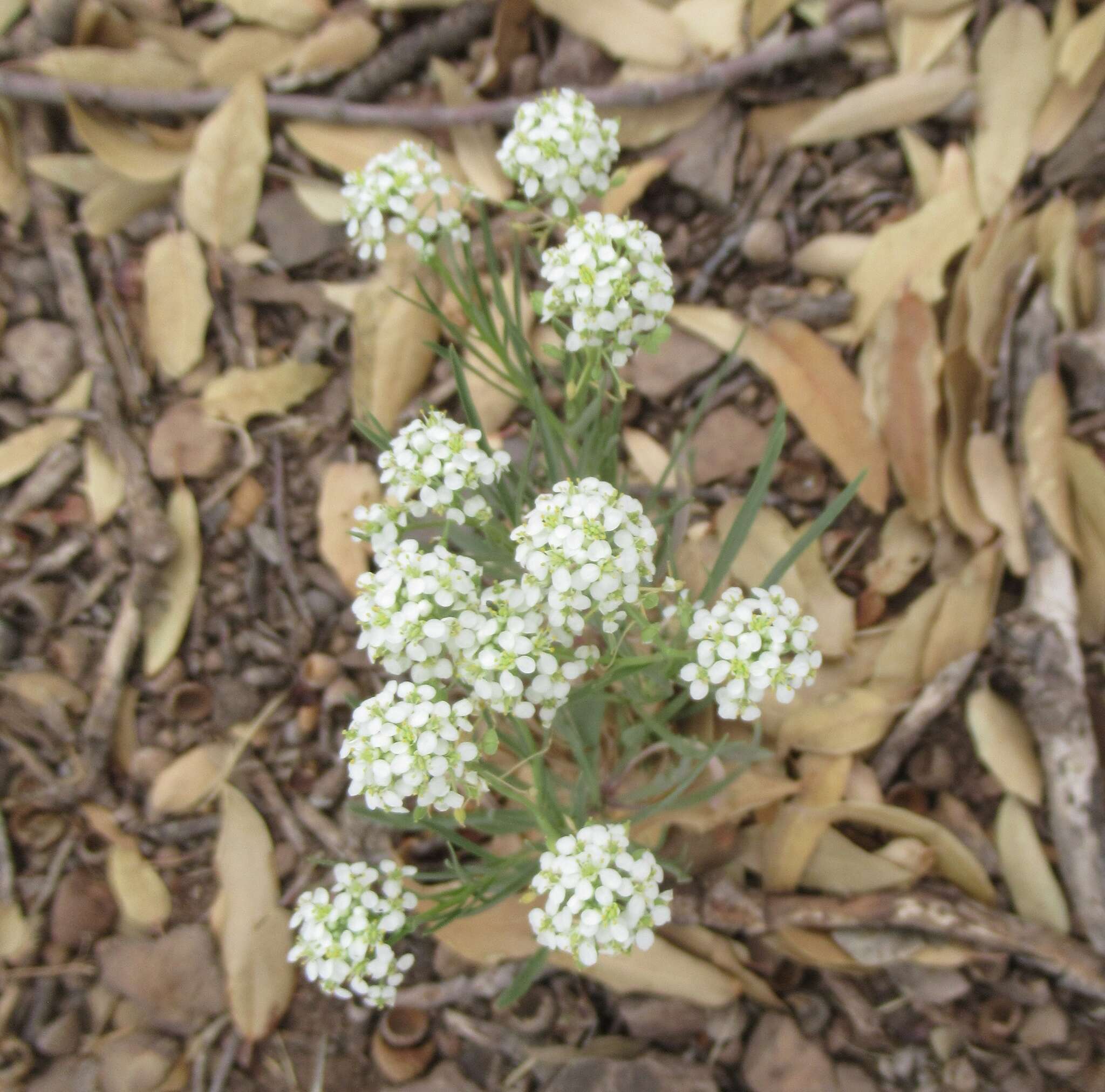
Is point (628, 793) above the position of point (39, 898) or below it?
above

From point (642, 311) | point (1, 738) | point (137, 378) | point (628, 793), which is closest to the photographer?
point (642, 311)

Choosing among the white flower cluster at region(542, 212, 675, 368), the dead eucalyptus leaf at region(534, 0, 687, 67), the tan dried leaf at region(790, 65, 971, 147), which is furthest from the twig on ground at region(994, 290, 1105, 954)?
the dead eucalyptus leaf at region(534, 0, 687, 67)

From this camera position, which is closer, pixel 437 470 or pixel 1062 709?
pixel 437 470

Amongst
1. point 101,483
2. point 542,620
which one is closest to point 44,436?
point 101,483

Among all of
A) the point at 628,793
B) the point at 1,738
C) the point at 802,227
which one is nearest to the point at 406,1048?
the point at 628,793

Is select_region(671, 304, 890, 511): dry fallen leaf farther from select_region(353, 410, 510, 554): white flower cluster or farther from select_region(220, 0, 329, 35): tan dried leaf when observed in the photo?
select_region(220, 0, 329, 35): tan dried leaf

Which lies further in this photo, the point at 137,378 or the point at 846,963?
the point at 137,378

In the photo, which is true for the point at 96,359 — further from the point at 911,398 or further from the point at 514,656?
the point at 911,398

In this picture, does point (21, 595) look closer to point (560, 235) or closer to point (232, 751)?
point (232, 751)
